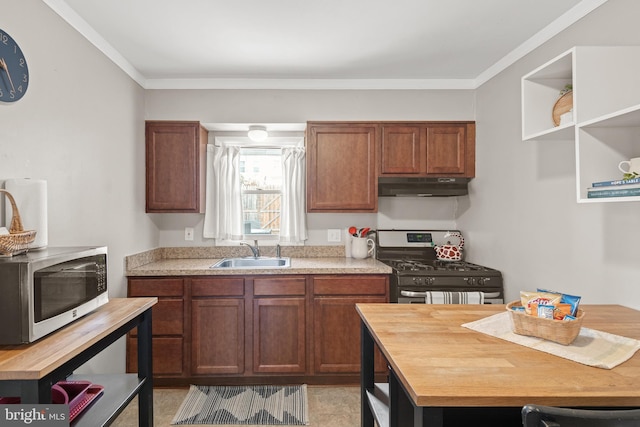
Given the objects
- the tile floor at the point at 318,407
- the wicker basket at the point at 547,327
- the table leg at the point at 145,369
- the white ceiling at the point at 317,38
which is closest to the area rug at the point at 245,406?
the tile floor at the point at 318,407

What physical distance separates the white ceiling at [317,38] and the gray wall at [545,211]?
180 mm

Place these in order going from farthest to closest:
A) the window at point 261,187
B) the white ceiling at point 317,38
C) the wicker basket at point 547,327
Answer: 1. the window at point 261,187
2. the white ceiling at point 317,38
3. the wicker basket at point 547,327

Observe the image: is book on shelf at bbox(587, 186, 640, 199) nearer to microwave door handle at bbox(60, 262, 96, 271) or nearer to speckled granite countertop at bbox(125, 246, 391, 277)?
speckled granite countertop at bbox(125, 246, 391, 277)

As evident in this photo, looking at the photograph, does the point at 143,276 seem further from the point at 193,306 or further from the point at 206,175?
the point at 206,175

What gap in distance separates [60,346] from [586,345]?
5.84 ft

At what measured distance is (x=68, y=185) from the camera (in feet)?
6.80

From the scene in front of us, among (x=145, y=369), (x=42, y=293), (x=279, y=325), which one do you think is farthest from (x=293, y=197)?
(x=42, y=293)

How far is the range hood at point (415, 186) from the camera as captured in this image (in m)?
3.17

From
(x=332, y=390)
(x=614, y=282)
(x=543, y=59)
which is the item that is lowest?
(x=332, y=390)

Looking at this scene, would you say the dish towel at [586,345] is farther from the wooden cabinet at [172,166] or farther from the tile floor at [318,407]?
the wooden cabinet at [172,166]

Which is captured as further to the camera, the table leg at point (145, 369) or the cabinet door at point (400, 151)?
the cabinet door at point (400, 151)

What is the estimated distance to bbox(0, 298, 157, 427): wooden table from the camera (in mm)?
1101

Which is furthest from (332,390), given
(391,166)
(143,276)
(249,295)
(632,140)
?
(632,140)

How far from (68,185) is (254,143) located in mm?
1699
